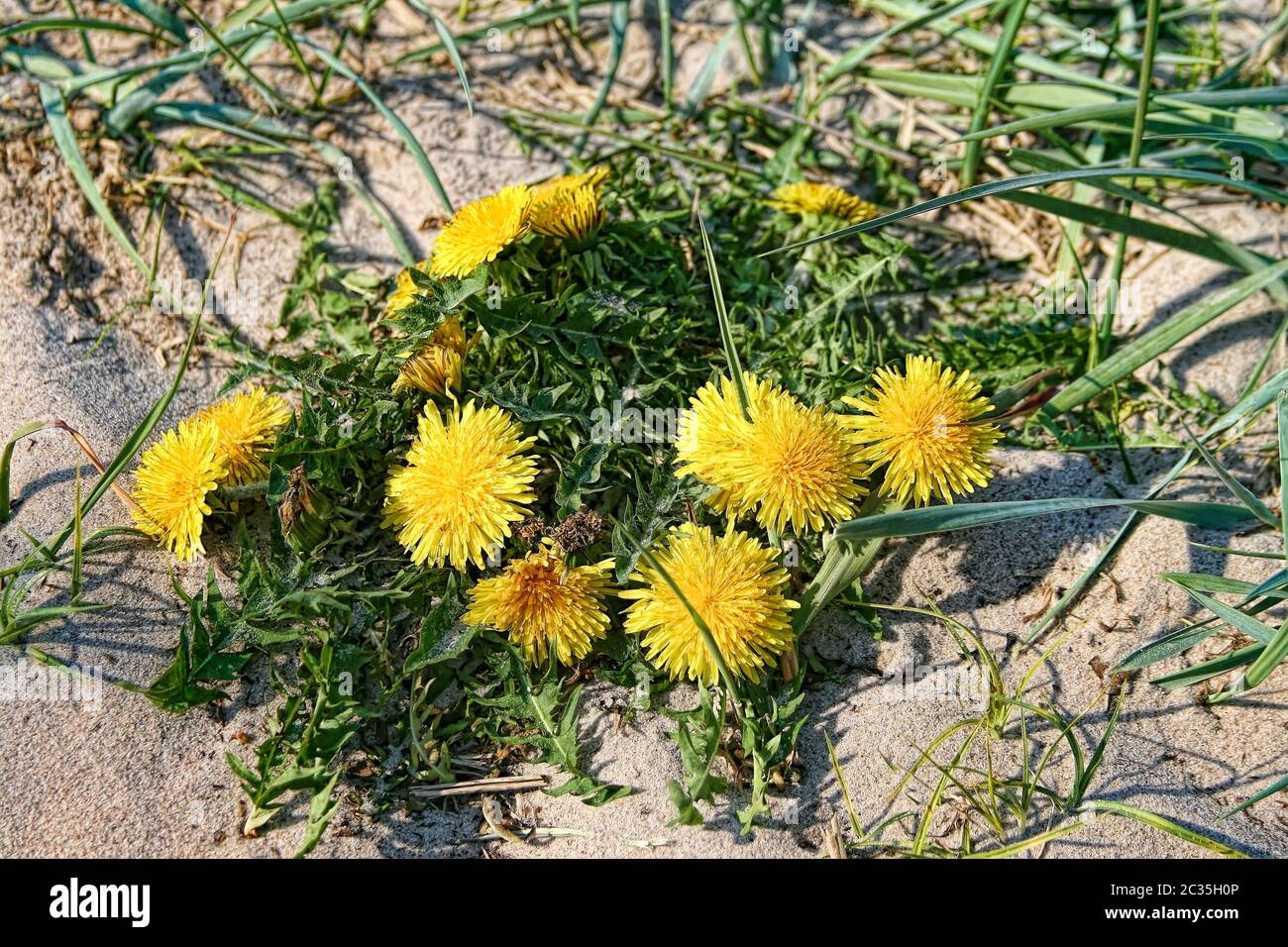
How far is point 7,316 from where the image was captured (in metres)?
2.16

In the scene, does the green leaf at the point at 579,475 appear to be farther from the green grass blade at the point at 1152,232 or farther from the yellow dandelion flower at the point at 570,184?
the green grass blade at the point at 1152,232

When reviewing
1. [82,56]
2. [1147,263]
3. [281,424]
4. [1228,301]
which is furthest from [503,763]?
[82,56]

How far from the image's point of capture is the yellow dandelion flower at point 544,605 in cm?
169

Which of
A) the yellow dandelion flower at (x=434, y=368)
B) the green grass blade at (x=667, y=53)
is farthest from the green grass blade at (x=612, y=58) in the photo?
the yellow dandelion flower at (x=434, y=368)

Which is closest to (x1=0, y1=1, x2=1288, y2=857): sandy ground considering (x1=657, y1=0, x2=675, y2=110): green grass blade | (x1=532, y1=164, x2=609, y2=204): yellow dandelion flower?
(x1=532, y1=164, x2=609, y2=204): yellow dandelion flower

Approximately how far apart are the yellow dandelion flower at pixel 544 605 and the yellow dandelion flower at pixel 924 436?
1.68 feet

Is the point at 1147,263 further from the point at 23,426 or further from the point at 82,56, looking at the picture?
the point at 82,56

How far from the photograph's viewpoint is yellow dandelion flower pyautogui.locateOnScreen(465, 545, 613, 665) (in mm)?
1692

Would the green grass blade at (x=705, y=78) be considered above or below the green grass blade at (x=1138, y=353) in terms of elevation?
above

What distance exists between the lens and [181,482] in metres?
1.75

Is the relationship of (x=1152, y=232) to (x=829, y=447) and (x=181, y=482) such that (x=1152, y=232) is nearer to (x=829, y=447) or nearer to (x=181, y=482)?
(x=829, y=447)

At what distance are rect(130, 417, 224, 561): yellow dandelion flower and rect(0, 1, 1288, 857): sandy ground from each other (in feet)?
0.43
